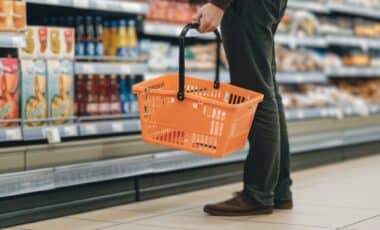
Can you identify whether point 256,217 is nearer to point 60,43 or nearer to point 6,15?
point 60,43

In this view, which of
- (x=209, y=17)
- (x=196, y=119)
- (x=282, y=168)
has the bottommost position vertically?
(x=282, y=168)

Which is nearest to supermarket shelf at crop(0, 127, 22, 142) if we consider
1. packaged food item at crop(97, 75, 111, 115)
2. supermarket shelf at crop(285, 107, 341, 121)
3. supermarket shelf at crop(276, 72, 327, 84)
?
packaged food item at crop(97, 75, 111, 115)

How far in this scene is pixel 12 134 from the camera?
305cm

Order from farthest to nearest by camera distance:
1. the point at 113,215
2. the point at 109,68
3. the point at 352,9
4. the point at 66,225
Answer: the point at 352,9
the point at 109,68
the point at 113,215
the point at 66,225

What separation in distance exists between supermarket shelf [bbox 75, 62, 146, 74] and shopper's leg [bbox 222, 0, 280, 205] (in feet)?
2.59

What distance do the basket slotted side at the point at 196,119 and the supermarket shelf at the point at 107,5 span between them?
0.57 meters

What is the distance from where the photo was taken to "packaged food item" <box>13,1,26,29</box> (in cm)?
310

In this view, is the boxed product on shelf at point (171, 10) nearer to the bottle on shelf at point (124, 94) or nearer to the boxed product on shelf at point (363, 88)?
the bottle on shelf at point (124, 94)

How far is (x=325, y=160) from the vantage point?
529cm

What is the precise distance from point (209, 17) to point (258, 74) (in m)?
0.31

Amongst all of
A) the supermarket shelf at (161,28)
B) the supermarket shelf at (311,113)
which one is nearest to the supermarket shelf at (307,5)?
the supermarket shelf at (311,113)

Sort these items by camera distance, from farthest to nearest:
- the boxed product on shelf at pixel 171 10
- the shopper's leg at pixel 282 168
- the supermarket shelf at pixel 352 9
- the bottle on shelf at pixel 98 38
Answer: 1. the supermarket shelf at pixel 352 9
2. the boxed product on shelf at pixel 171 10
3. the bottle on shelf at pixel 98 38
4. the shopper's leg at pixel 282 168

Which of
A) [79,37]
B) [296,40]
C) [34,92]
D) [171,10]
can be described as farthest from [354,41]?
[34,92]

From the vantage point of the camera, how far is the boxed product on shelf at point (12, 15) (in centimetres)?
306
